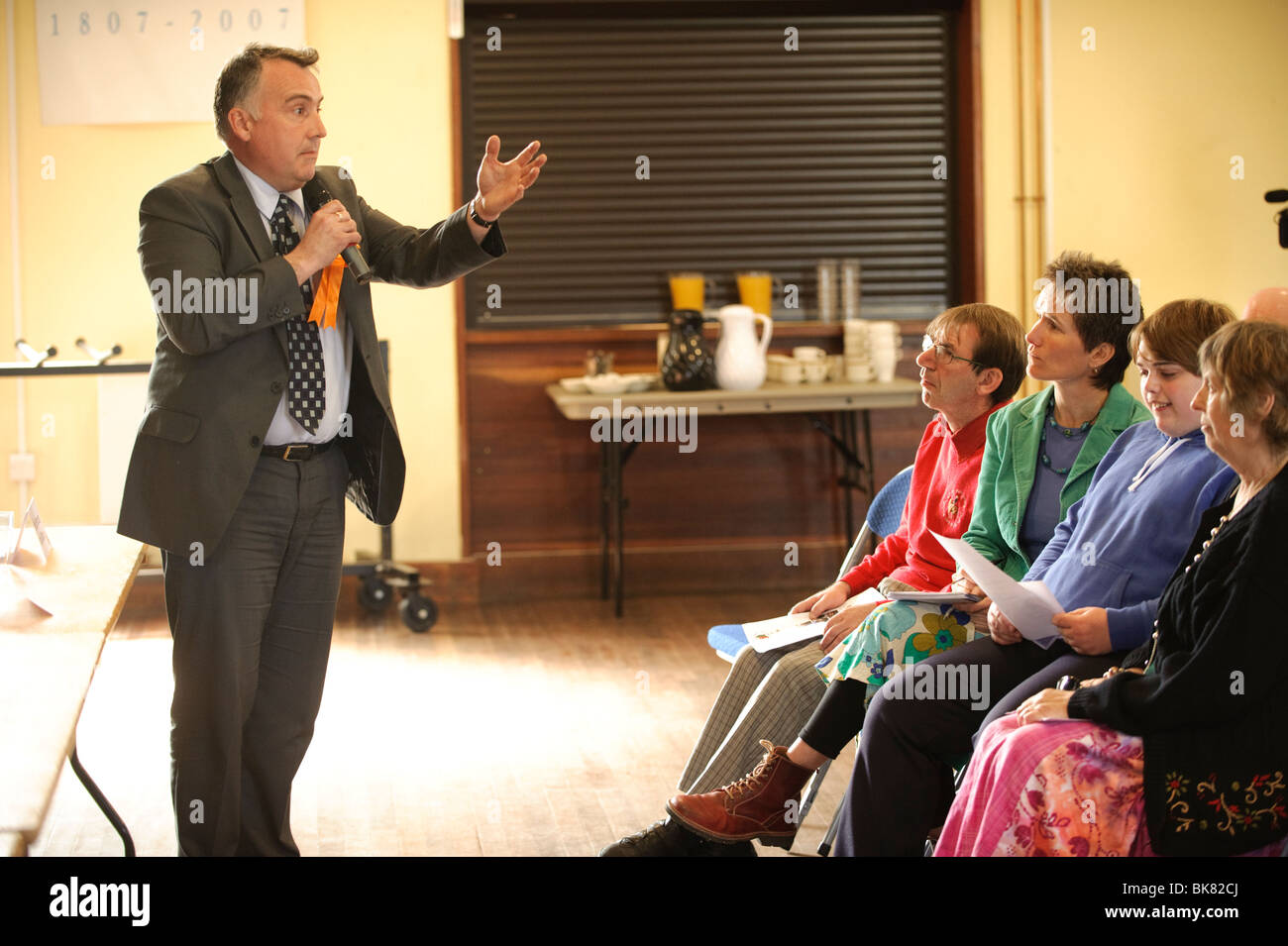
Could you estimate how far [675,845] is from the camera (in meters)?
2.48

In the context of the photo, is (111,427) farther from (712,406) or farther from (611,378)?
(712,406)

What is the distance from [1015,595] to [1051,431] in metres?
0.53

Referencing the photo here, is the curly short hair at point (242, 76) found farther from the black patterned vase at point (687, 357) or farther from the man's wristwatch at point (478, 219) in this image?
the black patterned vase at point (687, 357)

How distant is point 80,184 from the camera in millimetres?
5082

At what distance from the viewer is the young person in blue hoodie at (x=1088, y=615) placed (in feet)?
7.12

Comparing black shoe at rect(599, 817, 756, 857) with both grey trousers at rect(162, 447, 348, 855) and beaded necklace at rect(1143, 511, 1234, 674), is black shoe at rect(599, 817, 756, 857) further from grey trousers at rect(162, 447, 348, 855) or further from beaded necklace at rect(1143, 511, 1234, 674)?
beaded necklace at rect(1143, 511, 1234, 674)

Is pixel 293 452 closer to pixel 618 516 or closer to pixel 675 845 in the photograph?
pixel 675 845

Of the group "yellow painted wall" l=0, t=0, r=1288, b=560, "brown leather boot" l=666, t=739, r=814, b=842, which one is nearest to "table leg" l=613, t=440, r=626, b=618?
"yellow painted wall" l=0, t=0, r=1288, b=560

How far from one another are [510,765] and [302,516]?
123 cm

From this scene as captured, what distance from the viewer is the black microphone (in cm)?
249

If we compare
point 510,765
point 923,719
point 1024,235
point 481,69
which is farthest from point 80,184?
point 923,719
